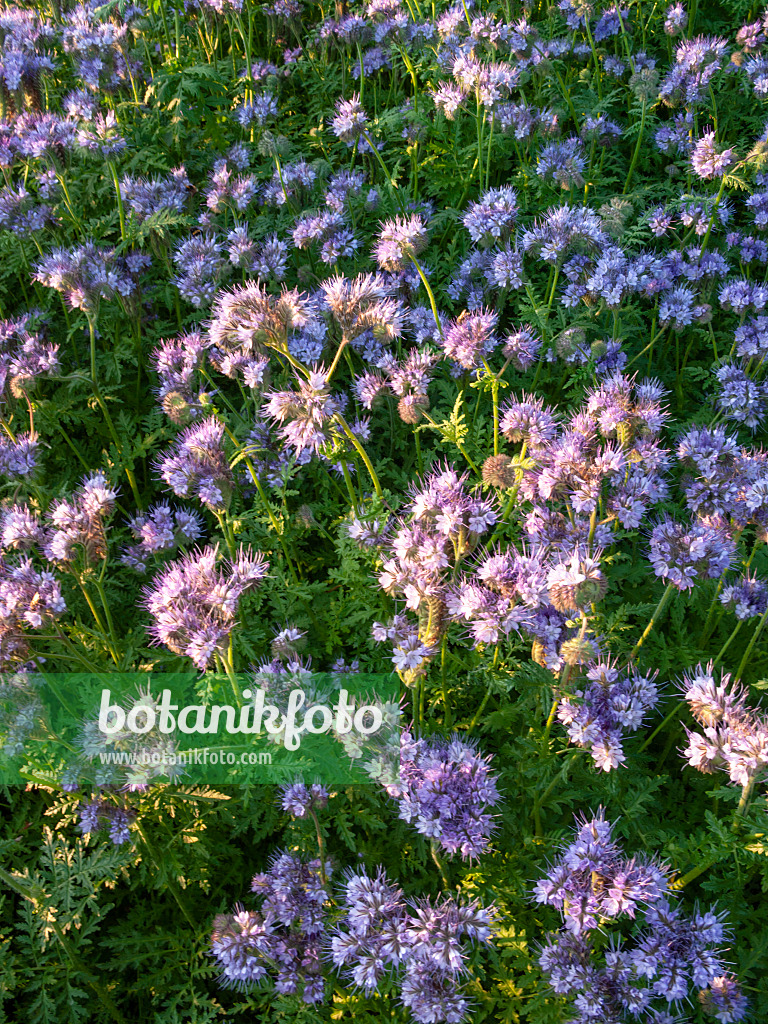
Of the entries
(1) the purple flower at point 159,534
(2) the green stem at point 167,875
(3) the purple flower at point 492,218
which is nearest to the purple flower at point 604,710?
(2) the green stem at point 167,875

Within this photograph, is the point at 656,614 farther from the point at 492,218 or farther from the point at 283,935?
the point at 492,218

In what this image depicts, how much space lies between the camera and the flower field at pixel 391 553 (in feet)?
9.84

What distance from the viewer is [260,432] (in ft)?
14.0

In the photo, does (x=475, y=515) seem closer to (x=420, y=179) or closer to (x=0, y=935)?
(x=0, y=935)

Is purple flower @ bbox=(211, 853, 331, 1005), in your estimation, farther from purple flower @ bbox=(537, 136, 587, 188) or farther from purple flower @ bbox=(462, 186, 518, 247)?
purple flower @ bbox=(537, 136, 587, 188)

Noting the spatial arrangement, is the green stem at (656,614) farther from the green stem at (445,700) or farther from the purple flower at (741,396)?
the purple flower at (741,396)

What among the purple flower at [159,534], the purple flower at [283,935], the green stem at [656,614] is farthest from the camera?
the purple flower at [159,534]

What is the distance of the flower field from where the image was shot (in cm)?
300

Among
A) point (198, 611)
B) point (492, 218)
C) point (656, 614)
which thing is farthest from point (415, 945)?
point (492, 218)

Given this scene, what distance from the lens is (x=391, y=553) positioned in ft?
12.1

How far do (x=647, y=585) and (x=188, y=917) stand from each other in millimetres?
2561

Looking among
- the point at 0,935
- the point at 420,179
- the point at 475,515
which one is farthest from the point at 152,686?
the point at 420,179

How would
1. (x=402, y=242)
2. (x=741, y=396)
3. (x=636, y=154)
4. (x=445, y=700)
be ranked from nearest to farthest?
(x=445, y=700) → (x=402, y=242) → (x=741, y=396) → (x=636, y=154)

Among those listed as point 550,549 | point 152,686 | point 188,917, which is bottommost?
point 188,917
